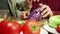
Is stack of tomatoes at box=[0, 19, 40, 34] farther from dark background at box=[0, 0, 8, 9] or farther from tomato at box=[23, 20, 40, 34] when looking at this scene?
dark background at box=[0, 0, 8, 9]

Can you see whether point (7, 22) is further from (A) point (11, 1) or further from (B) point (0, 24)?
(A) point (11, 1)

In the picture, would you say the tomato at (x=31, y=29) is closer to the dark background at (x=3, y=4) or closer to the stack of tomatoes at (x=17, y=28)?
the stack of tomatoes at (x=17, y=28)

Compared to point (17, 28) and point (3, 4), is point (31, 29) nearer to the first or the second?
point (17, 28)

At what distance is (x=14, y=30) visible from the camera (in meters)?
0.50

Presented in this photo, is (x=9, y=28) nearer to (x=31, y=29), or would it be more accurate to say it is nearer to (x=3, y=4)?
(x=31, y=29)

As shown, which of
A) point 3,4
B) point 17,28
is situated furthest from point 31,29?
point 3,4

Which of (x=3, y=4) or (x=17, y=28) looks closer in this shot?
(x=17, y=28)

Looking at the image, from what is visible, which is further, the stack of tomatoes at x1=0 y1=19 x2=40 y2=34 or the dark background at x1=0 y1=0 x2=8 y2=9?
the dark background at x1=0 y1=0 x2=8 y2=9

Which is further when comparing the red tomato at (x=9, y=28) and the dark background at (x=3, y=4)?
the dark background at (x=3, y=4)

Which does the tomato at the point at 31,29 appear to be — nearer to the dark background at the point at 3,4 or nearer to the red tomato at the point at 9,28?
the red tomato at the point at 9,28

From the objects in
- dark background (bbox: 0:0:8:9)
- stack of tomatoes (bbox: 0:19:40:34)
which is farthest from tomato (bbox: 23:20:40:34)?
dark background (bbox: 0:0:8:9)

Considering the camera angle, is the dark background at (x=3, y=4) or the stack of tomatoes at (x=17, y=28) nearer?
the stack of tomatoes at (x=17, y=28)

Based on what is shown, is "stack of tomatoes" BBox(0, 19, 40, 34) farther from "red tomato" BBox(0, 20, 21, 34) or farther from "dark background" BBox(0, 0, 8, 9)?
"dark background" BBox(0, 0, 8, 9)

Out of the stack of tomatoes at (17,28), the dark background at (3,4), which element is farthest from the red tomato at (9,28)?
the dark background at (3,4)
